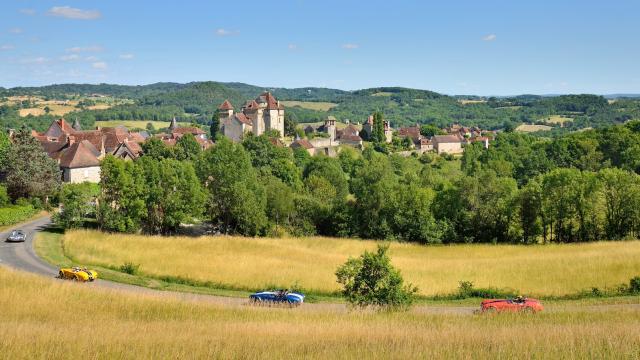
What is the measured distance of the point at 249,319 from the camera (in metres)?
18.3

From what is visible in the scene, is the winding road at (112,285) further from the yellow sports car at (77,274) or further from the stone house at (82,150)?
the stone house at (82,150)

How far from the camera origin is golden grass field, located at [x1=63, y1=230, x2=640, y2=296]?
110ft

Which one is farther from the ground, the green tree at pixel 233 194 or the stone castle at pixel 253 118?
the stone castle at pixel 253 118

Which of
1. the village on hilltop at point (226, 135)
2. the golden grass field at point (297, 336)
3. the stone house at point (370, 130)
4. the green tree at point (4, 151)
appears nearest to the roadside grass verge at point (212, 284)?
the golden grass field at point (297, 336)

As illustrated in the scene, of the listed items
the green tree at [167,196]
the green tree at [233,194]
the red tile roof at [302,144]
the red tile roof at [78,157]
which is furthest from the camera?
the red tile roof at [302,144]

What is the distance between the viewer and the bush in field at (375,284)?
22172 mm

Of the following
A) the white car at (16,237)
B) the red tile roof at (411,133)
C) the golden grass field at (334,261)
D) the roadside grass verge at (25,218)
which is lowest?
the golden grass field at (334,261)

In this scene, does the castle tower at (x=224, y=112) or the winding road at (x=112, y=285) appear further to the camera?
the castle tower at (x=224, y=112)

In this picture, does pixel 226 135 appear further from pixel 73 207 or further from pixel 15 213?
pixel 73 207

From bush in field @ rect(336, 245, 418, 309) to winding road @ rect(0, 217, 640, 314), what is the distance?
1539 mm

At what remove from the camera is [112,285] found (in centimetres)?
3159

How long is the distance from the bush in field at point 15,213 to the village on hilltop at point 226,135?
Result: 45.5ft

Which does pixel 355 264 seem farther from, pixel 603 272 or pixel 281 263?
pixel 603 272

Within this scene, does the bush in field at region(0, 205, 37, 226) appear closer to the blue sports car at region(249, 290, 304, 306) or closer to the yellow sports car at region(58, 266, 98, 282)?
the yellow sports car at region(58, 266, 98, 282)
